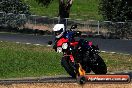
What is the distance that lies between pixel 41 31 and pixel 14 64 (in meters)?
19.2

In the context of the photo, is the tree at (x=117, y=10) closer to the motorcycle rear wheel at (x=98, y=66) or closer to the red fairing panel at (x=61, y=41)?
the motorcycle rear wheel at (x=98, y=66)

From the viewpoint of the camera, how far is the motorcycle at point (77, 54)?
52.7 feet

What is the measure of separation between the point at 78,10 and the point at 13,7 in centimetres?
2535

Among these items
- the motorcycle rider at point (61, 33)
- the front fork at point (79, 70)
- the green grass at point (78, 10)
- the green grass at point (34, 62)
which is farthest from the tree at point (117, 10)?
the motorcycle rider at point (61, 33)

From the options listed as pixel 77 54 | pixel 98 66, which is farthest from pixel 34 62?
pixel 77 54

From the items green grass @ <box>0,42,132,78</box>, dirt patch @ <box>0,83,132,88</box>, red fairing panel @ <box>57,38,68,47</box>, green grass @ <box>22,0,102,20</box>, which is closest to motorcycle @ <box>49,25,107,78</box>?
red fairing panel @ <box>57,38,68,47</box>

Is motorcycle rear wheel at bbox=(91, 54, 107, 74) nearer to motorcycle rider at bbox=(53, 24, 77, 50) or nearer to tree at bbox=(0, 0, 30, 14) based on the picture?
motorcycle rider at bbox=(53, 24, 77, 50)

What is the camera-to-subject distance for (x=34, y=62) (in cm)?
2742

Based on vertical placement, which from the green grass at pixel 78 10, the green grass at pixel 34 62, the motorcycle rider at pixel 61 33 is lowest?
the green grass at pixel 78 10

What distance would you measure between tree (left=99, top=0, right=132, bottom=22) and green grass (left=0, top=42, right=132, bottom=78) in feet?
55.9

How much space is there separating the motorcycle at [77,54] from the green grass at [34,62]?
25.3 feet

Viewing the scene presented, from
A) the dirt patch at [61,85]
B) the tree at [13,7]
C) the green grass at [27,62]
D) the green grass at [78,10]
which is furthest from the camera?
the green grass at [78,10]

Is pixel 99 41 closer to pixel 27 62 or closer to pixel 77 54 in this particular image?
pixel 27 62

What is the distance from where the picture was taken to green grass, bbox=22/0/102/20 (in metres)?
70.5
